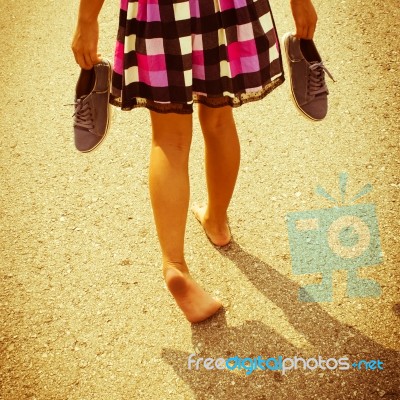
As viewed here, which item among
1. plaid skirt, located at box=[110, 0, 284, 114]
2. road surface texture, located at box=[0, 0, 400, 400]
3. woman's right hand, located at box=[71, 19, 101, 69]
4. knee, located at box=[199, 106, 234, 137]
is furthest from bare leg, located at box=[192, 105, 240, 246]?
woman's right hand, located at box=[71, 19, 101, 69]

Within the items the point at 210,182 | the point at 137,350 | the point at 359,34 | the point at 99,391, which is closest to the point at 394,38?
the point at 359,34

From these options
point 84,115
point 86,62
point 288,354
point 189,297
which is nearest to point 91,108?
point 84,115

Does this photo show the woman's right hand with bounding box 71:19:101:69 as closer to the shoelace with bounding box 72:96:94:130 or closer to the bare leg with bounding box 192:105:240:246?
the shoelace with bounding box 72:96:94:130

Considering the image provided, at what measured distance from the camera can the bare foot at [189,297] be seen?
4.82 feet

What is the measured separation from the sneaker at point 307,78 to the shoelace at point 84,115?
0.83 metres

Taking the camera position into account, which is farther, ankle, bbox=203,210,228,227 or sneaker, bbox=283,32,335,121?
ankle, bbox=203,210,228,227

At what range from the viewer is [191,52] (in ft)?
3.85

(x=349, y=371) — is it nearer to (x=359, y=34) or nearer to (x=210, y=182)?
(x=210, y=182)

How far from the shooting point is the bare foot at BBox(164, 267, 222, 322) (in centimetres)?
147

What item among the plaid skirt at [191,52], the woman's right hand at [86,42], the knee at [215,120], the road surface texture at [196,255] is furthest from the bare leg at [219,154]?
the woman's right hand at [86,42]

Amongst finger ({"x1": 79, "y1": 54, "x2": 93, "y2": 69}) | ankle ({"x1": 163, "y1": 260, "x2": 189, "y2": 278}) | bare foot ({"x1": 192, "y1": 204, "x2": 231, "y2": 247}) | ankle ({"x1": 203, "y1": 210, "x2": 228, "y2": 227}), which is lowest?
bare foot ({"x1": 192, "y1": 204, "x2": 231, "y2": 247})

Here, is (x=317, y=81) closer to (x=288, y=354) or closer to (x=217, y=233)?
(x=217, y=233)

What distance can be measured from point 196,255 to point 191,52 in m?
1.06

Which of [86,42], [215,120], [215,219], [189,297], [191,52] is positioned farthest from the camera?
[215,219]
